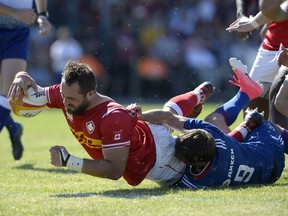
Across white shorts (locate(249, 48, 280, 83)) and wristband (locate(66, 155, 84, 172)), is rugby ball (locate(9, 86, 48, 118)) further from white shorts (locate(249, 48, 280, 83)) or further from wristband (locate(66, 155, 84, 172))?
white shorts (locate(249, 48, 280, 83))

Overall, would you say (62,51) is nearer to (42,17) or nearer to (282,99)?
(42,17)

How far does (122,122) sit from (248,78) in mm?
2217

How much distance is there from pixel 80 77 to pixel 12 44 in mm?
2731

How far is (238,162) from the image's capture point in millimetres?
7418

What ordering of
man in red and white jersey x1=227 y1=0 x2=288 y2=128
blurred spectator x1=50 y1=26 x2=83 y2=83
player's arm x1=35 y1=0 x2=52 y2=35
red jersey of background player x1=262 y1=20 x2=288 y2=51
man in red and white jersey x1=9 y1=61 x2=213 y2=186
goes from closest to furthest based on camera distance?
man in red and white jersey x1=9 y1=61 x2=213 y2=186
man in red and white jersey x1=227 y1=0 x2=288 y2=128
red jersey of background player x1=262 y1=20 x2=288 y2=51
player's arm x1=35 y1=0 x2=52 y2=35
blurred spectator x1=50 y1=26 x2=83 y2=83

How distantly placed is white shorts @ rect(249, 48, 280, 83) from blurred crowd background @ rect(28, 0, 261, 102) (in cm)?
1265

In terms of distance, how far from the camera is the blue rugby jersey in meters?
7.38

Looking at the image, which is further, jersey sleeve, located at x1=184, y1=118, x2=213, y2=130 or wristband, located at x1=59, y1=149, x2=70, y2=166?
jersey sleeve, located at x1=184, y1=118, x2=213, y2=130

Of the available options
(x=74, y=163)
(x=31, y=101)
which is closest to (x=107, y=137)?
(x=74, y=163)

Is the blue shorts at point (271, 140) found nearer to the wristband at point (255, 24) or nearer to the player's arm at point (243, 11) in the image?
the wristband at point (255, 24)

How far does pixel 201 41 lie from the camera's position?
22.5m

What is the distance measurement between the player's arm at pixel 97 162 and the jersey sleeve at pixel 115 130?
2.1 inches

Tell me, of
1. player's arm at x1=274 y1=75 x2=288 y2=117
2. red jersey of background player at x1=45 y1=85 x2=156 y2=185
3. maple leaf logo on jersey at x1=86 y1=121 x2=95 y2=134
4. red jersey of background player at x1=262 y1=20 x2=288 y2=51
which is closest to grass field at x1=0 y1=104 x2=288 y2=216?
red jersey of background player at x1=45 y1=85 x2=156 y2=185

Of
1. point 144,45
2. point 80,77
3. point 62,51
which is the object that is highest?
point 80,77
